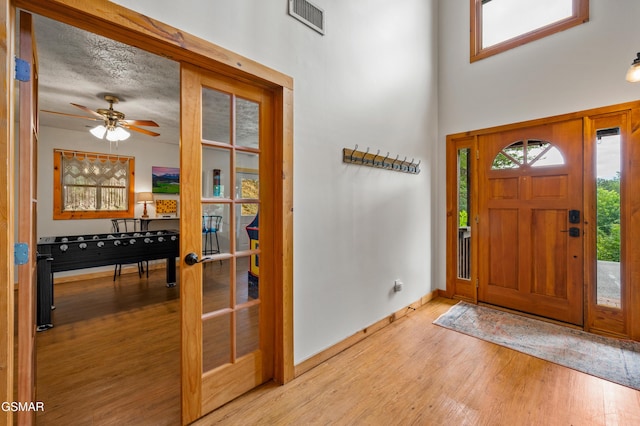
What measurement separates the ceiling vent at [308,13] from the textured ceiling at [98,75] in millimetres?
1304

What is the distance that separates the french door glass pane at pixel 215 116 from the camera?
180 cm

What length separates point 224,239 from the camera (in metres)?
1.94

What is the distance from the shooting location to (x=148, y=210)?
5.90 m

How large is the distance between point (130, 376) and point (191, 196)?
1.59 metres

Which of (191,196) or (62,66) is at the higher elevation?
(62,66)

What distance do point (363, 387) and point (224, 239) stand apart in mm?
1422

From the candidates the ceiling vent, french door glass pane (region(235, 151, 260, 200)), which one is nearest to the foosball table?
french door glass pane (region(235, 151, 260, 200))

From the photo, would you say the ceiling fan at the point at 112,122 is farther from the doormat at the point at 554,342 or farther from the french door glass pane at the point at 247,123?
the doormat at the point at 554,342

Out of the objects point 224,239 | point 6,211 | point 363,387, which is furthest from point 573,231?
point 6,211

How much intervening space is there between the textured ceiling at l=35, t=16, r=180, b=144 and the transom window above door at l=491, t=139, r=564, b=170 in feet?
12.2

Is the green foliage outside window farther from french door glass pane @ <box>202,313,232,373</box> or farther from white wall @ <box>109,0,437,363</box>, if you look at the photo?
french door glass pane @ <box>202,313,232,373</box>

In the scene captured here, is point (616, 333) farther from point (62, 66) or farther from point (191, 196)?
point (62, 66)

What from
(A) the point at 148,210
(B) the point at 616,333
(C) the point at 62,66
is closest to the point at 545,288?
(B) the point at 616,333

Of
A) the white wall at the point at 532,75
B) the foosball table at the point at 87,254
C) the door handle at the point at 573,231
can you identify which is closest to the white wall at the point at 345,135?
the white wall at the point at 532,75
